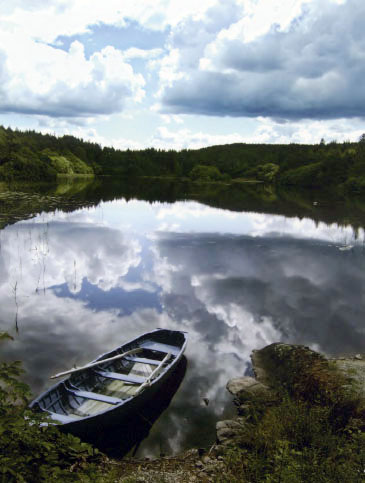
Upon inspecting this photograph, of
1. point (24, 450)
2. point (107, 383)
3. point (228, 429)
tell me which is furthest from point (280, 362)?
point (24, 450)

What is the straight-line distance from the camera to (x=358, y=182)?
425 ft

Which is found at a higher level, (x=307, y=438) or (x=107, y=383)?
(x=307, y=438)

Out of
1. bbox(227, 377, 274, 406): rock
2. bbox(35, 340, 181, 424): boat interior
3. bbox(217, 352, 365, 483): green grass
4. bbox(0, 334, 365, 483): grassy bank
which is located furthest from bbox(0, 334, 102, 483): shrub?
bbox(227, 377, 274, 406): rock

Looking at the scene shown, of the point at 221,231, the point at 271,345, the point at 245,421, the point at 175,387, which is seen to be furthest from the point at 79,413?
the point at 221,231

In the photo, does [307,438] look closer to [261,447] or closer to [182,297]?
[261,447]

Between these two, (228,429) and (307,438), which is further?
(228,429)

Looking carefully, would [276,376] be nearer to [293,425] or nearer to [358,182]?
[293,425]

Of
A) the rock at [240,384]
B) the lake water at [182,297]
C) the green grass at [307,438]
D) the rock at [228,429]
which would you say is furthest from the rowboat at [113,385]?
the green grass at [307,438]

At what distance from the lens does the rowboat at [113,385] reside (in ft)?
34.4

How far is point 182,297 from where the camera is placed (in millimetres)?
23156

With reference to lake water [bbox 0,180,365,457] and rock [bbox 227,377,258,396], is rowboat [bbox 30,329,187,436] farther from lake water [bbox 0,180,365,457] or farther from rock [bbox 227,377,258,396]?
rock [bbox 227,377,258,396]

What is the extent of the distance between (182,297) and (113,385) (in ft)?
34.8

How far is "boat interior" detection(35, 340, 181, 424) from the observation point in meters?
11.0

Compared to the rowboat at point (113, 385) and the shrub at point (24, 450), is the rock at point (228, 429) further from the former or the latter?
the shrub at point (24, 450)
